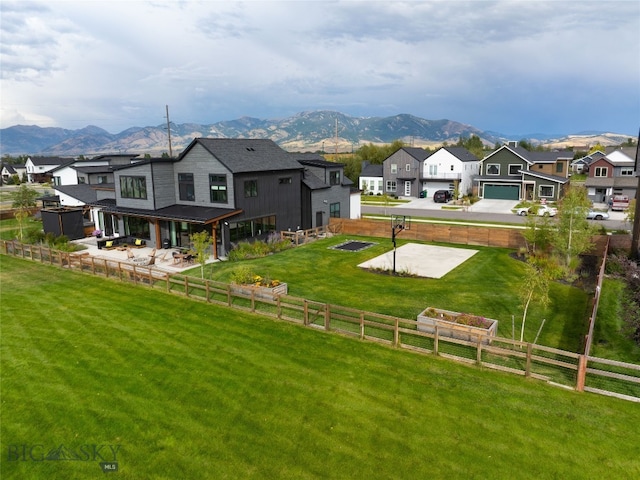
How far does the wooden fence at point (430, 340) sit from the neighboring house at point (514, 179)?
152 ft

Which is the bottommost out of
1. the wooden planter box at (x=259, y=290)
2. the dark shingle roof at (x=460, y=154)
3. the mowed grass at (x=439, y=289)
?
the mowed grass at (x=439, y=289)

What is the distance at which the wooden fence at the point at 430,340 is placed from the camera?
12172mm

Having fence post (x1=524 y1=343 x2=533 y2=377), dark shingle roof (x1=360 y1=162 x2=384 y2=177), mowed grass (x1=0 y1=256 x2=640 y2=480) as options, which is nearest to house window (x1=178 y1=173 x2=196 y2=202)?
mowed grass (x1=0 y1=256 x2=640 y2=480)

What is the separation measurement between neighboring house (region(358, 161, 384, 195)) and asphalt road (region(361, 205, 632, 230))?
42.6 feet

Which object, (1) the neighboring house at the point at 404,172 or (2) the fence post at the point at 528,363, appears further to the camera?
(1) the neighboring house at the point at 404,172

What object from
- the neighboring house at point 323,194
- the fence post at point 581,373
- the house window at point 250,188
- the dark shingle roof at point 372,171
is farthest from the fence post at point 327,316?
the dark shingle roof at point 372,171

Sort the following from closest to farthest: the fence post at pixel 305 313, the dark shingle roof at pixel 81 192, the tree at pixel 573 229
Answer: the fence post at pixel 305 313
the tree at pixel 573 229
the dark shingle roof at pixel 81 192

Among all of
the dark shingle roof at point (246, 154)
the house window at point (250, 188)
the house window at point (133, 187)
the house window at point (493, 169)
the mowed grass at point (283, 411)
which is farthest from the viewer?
the house window at point (493, 169)

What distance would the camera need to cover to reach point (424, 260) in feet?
91.3

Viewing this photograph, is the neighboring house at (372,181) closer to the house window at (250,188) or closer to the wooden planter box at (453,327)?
the house window at (250,188)

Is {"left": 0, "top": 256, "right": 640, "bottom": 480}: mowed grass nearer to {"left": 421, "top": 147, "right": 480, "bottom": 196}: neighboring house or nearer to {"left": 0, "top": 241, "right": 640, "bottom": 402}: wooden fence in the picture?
{"left": 0, "top": 241, "right": 640, "bottom": 402}: wooden fence

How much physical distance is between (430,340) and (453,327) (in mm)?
920

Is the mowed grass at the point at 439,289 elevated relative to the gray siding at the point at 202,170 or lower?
lower

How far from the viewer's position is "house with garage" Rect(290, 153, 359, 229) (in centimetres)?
3600
